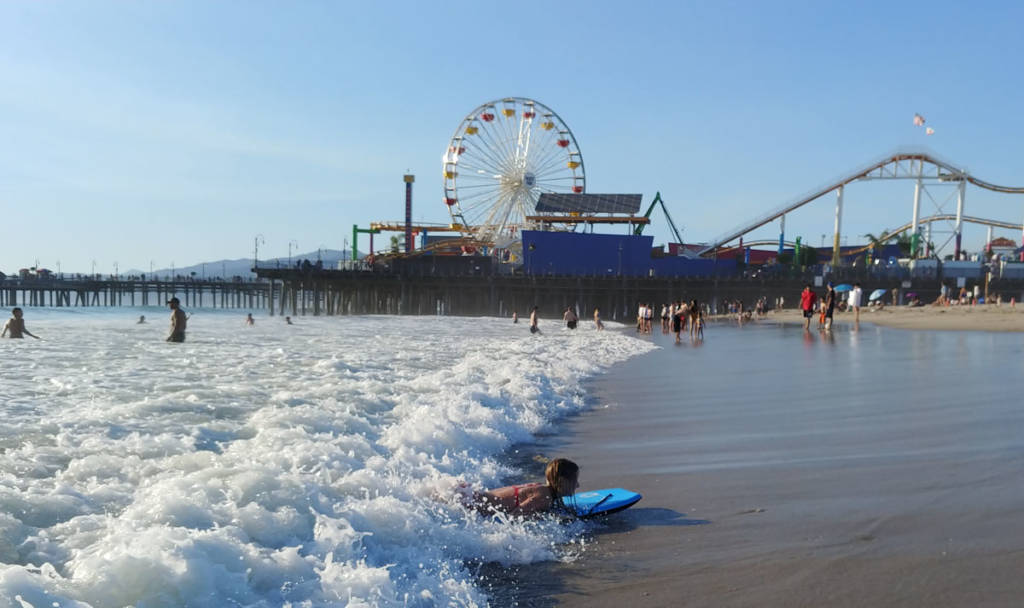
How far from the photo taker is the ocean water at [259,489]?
313 centimetres

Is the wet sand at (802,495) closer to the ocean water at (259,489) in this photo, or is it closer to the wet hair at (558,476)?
the wet hair at (558,476)

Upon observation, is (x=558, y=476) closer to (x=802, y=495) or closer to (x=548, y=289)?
(x=802, y=495)

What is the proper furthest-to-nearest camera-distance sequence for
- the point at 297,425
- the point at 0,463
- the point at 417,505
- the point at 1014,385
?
the point at 1014,385 → the point at 297,425 → the point at 0,463 → the point at 417,505

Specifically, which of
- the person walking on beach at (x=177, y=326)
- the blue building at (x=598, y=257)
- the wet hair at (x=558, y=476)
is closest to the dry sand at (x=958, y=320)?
the person walking on beach at (x=177, y=326)

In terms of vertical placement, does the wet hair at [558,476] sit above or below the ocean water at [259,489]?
above

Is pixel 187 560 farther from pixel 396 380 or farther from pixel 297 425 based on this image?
pixel 396 380

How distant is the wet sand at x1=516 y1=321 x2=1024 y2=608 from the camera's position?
10.7 feet

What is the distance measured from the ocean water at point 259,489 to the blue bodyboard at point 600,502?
170 millimetres

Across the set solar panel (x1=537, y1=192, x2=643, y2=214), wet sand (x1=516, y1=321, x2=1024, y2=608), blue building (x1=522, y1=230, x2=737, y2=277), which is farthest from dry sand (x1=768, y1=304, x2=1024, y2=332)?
solar panel (x1=537, y1=192, x2=643, y2=214)

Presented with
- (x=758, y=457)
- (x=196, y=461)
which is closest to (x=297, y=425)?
(x=196, y=461)

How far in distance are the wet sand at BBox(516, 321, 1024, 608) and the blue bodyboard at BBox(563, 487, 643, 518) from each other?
0.08 meters

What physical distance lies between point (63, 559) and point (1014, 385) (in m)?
9.56

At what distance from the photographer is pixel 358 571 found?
10.7 ft

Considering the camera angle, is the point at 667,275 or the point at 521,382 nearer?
the point at 521,382
